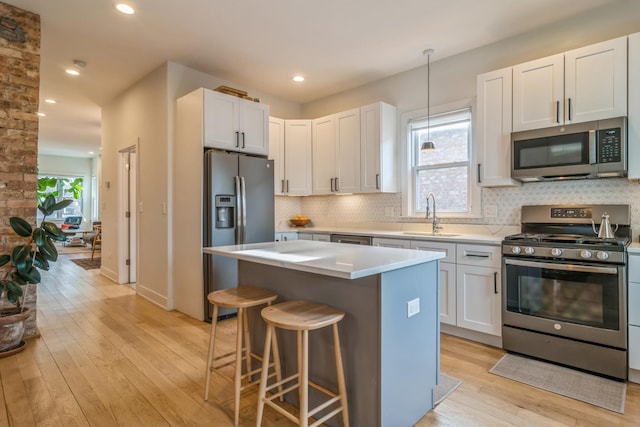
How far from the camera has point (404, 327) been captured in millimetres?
1784

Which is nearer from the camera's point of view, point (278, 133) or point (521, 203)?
point (521, 203)

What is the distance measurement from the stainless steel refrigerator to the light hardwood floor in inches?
20.4

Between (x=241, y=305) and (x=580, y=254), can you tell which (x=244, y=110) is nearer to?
(x=241, y=305)

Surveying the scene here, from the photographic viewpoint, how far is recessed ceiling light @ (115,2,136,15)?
279 cm

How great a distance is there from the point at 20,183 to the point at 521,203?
4380 millimetres

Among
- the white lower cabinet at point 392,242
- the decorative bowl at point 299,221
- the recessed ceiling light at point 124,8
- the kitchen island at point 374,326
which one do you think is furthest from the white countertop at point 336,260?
the decorative bowl at point 299,221

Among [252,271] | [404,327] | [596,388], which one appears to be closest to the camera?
[404,327]

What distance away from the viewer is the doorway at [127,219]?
5246 mm

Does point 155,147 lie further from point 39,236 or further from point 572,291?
point 572,291

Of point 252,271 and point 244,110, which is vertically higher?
point 244,110

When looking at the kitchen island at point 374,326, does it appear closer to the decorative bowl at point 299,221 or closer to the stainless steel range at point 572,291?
the stainless steel range at point 572,291

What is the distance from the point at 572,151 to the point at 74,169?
13238mm

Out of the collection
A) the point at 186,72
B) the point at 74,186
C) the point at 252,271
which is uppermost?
the point at 186,72

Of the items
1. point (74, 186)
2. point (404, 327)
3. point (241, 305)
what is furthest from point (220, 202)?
point (74, 186)
